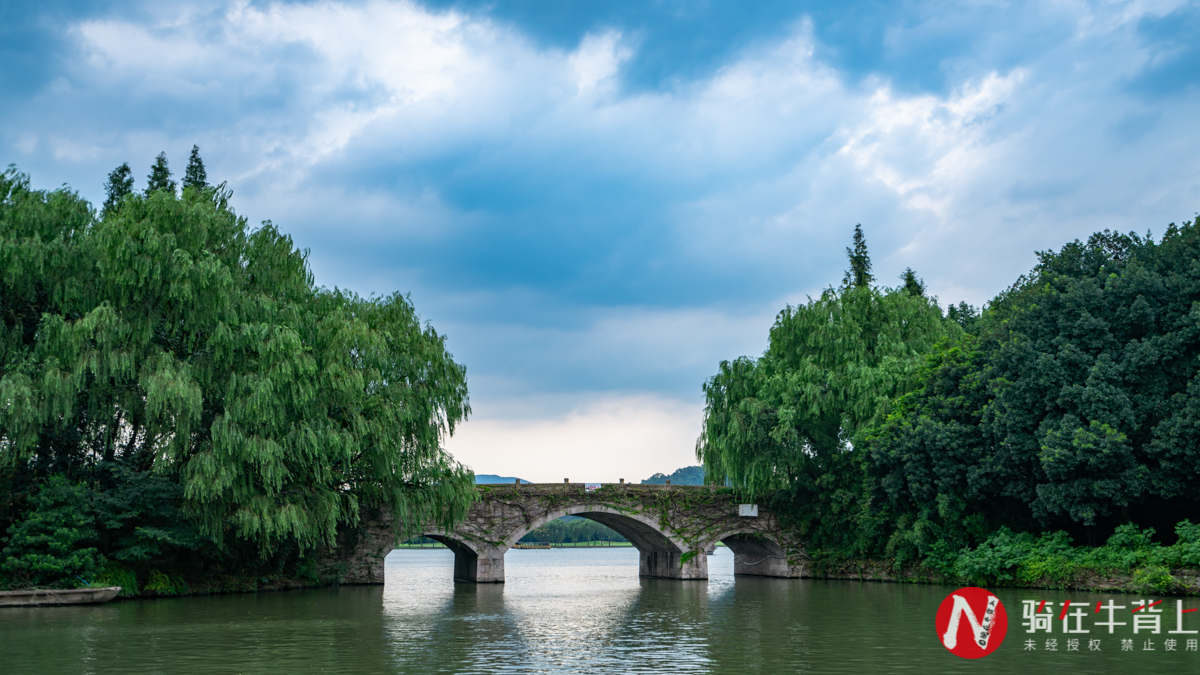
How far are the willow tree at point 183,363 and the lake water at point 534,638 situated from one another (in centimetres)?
343

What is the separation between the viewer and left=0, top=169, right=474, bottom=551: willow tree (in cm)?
2286

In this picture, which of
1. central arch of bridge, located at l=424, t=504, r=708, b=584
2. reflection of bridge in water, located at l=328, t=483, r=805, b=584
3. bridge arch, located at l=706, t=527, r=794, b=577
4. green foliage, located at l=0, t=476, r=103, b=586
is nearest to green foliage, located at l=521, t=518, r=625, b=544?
bridge arch, located at l=706, t=527, r=794, b=577

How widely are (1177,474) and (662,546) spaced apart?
75.4 ft

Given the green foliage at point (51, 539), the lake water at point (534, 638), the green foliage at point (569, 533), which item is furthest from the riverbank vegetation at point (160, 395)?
the green foliage at point (569, 533)

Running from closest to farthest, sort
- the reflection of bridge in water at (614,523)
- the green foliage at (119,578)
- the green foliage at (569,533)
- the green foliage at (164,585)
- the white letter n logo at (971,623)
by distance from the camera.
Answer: the white letter n logo at (971,623)
the green foliage at (119,578)
the green foliage at (164,585)
the reflection of bridge in water at (614,523)
the green foliage at (569,533)

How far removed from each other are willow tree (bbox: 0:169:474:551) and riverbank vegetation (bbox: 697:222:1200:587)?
16.8 meters

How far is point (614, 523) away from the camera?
141ft

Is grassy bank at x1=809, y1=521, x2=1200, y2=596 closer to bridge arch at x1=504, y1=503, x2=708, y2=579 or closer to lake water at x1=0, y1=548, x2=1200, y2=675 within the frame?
lake water at x1=0, y1=548, x2=1200, y2=675

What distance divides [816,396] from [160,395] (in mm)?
22821

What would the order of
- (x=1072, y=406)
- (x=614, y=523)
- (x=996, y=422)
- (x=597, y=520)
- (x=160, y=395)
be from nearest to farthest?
(x=160, y=395), (x=1072, y=406), (x=996, y=422), (x=597, y=520), (x=614, y=523)

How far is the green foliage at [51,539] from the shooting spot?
2280 centimetres

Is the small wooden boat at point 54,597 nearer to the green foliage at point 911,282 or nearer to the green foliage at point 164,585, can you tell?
the green foliage at point 164,585

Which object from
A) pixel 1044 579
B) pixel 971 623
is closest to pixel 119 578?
pixel 971 623

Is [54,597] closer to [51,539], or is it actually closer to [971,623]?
[51,539]
